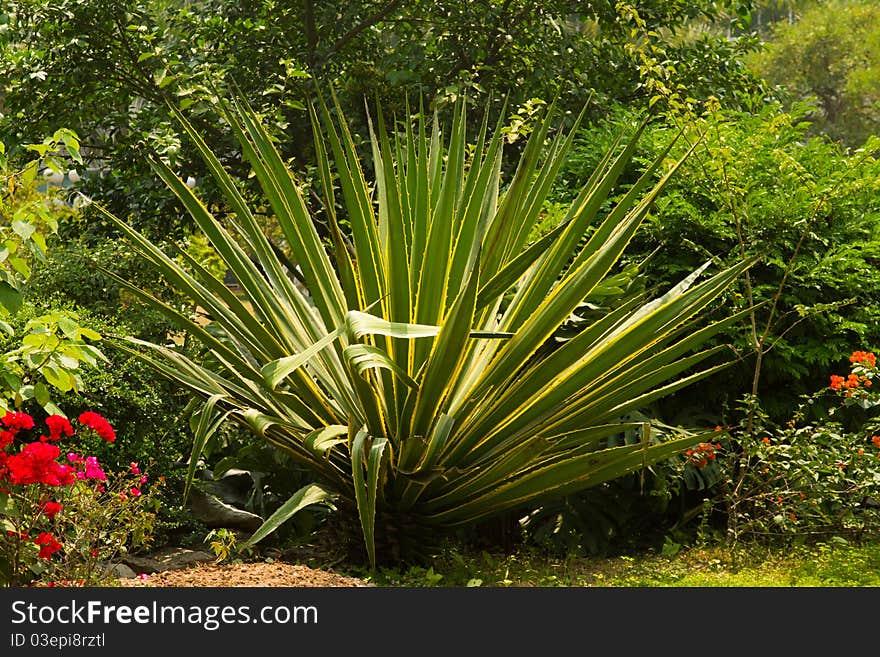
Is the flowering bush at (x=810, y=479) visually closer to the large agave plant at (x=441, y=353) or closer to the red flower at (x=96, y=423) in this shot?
the large agave plant at (x=441, y=353)

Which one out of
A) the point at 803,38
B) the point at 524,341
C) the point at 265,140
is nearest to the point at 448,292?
the point at 524,341

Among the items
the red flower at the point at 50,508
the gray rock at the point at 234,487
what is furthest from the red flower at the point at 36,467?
the gray rock at the point at 234,487

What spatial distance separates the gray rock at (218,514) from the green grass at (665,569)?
3.28 ft

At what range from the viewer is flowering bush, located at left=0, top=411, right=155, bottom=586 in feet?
9.98

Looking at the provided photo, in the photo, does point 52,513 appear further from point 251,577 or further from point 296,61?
point 296,61

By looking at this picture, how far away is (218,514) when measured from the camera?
14.4 ft

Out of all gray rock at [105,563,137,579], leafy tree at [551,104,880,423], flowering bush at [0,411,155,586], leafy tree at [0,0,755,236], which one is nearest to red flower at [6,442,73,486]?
flowering bush at [0,411,155,586]

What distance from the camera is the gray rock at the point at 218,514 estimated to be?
14.3 feet

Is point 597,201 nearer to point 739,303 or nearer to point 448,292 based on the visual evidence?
point 448,292

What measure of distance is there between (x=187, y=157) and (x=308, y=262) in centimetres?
335

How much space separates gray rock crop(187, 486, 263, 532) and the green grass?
999 mm

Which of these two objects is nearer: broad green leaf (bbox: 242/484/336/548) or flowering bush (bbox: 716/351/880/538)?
broad green leaf (bbox: 242/484/336/548)

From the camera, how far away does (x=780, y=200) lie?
187 inches

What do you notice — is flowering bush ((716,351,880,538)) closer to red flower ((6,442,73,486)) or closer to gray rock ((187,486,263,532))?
gray rock ((187,486,263,532))
